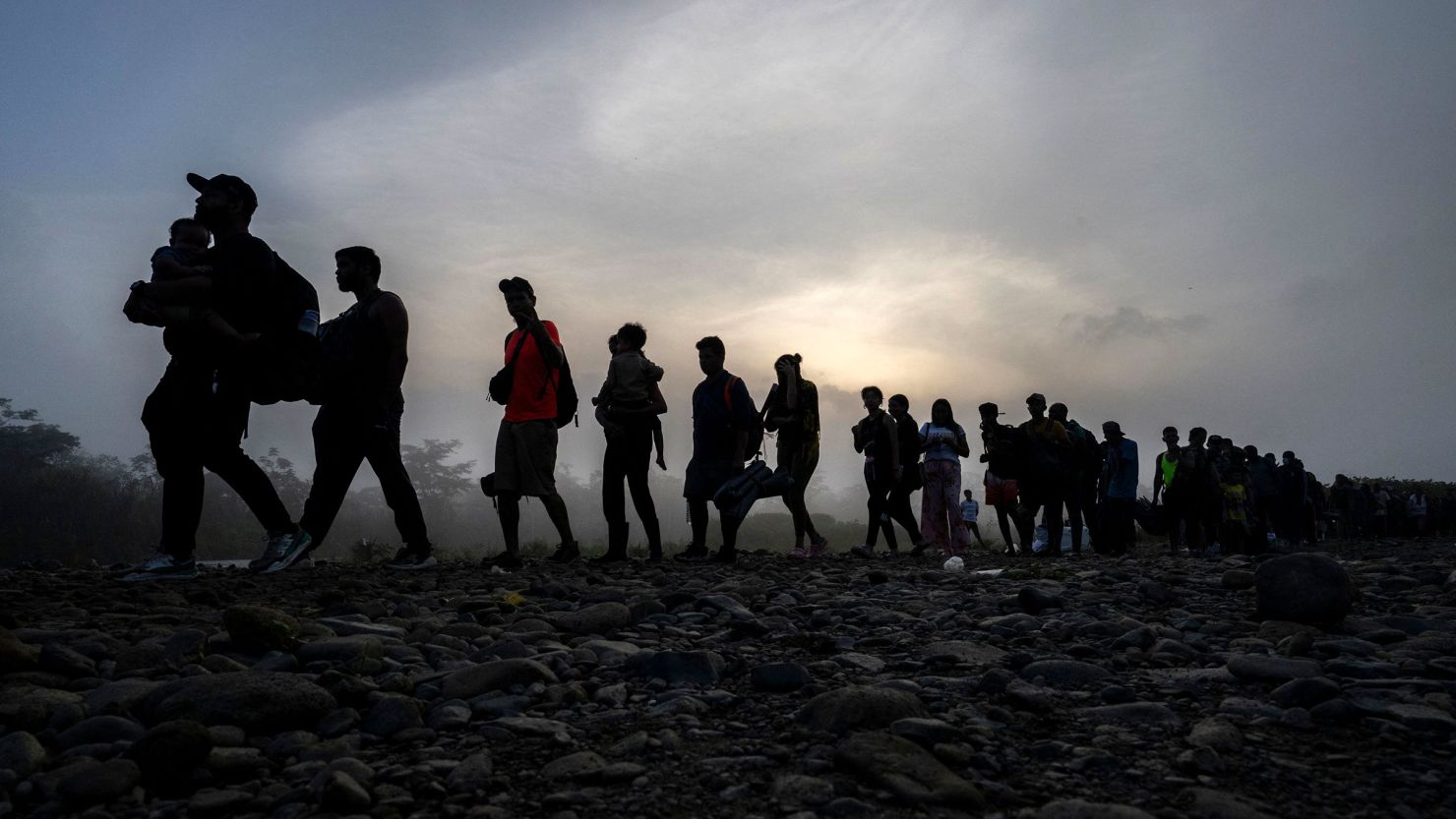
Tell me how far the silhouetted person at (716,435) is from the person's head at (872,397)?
8.48 feet

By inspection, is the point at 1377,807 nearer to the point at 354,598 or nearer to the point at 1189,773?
the point at 1189,773

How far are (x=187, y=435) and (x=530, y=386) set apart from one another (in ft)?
8.04

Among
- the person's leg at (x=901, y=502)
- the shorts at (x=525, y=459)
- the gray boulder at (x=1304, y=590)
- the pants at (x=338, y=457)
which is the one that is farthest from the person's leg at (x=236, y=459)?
the person's leg at (x=901, y=502)

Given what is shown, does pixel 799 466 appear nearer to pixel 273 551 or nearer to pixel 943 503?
pixel 943 503

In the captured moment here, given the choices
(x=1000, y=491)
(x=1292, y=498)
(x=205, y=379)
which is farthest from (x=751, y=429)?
(x=1292, y=498)

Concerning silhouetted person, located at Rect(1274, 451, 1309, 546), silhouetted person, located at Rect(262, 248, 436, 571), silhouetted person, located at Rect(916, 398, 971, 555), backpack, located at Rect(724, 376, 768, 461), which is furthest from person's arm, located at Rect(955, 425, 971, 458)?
silhouetted person, located at Rect(1274, 451, 1309, 546)

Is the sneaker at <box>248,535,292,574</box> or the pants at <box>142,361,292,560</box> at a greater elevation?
the pants at <box>142,361,292,560</box>

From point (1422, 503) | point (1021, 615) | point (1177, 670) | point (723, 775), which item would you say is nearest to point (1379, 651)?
point (1177, 670)

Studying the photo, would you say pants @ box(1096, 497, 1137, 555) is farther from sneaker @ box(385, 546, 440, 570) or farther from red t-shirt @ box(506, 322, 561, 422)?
sneaker @ box(385, 546, 440, 570)

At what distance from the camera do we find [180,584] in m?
5.16

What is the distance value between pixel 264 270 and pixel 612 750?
4.46 metres

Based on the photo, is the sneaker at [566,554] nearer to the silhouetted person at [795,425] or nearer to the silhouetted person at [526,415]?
the silhouetted person at [526,415]

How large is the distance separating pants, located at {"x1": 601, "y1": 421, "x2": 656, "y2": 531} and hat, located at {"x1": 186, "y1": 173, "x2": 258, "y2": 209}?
10.9 ft

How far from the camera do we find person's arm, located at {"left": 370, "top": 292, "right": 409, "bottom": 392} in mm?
5938
